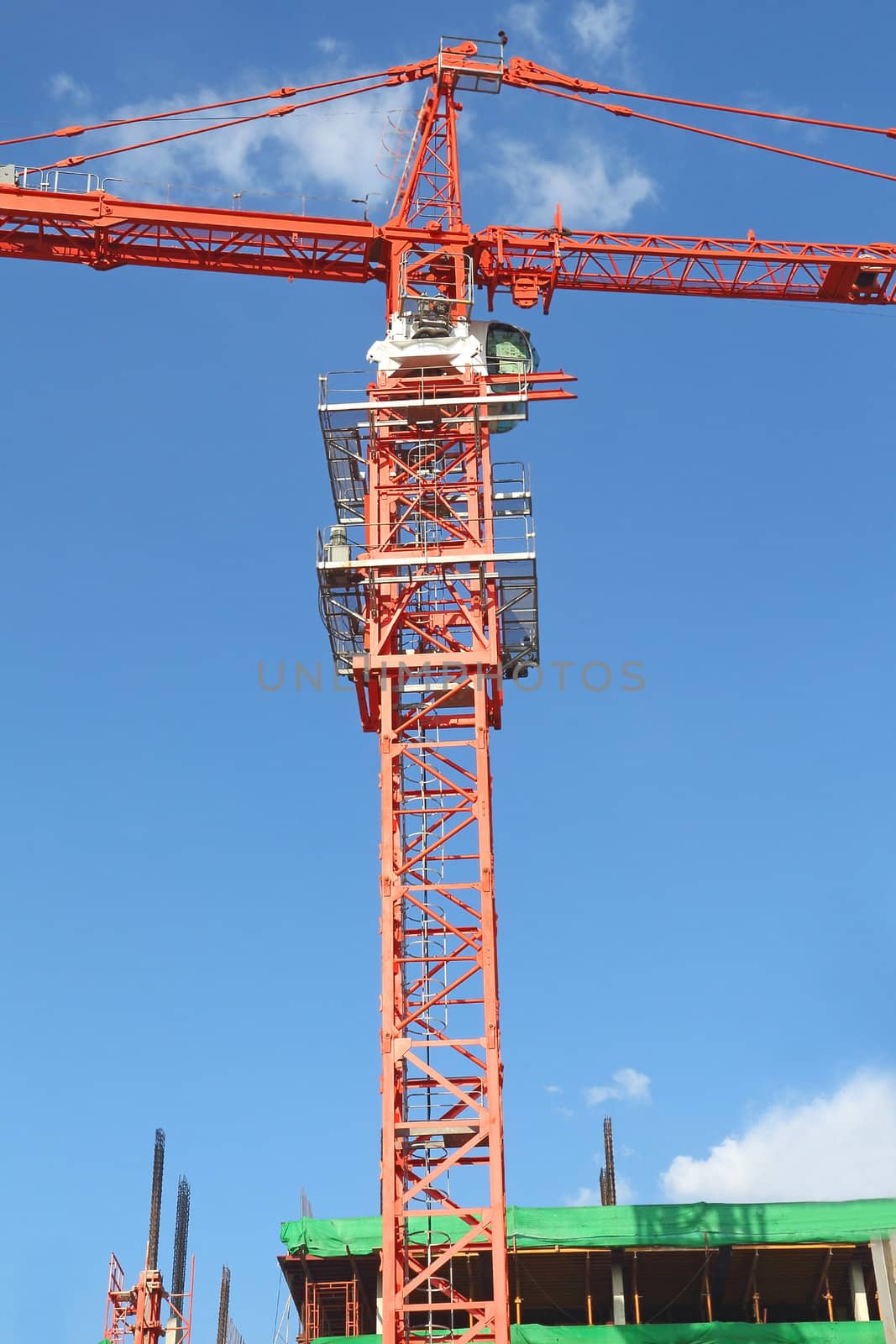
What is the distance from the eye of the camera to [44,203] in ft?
136

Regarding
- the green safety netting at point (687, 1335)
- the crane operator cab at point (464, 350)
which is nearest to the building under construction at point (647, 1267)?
the green safety netting at point (687, 1335)

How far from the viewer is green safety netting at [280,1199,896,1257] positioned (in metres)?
39.3

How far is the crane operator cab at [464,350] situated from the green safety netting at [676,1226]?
1727 cm

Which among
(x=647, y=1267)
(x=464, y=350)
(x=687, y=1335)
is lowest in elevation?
(x=687, y=1335)

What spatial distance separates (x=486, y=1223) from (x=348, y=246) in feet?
72.8

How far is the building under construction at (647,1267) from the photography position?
38688 millimetres

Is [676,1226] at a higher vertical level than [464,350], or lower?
lower

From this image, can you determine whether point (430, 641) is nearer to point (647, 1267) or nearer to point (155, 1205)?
point (647, 1267)

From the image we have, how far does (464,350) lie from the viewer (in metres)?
38.8

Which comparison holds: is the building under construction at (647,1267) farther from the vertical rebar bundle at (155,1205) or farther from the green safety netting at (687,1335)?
the vertical rebar bundle at (155,1205)

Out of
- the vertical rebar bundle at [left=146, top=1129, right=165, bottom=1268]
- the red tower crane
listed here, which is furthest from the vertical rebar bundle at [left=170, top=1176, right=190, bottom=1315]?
the red tower crane

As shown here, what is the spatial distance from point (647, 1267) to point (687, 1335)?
12.2 feet

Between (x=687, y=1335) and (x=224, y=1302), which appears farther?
(x=224, y=1302)

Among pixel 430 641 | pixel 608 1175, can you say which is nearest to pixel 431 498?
pixel 430 641
